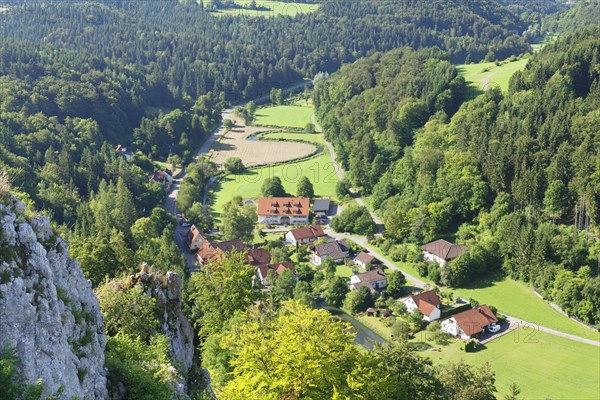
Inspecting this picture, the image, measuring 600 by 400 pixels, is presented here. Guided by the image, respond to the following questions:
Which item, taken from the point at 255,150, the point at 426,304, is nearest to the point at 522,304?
the point at 426,304

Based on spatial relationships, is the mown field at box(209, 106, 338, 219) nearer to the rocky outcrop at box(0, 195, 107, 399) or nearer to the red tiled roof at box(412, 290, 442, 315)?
the red tiled roof at box(412, 290, 442, 315)

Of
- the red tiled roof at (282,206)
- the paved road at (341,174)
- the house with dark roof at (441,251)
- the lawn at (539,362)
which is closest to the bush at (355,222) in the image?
the paved road at (341,174)

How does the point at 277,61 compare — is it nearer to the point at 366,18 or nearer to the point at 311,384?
the point at 366,18

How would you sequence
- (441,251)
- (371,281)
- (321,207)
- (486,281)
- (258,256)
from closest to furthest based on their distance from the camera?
(371,281) → (486,281) → (441,251) → (258,256) → (321,207)

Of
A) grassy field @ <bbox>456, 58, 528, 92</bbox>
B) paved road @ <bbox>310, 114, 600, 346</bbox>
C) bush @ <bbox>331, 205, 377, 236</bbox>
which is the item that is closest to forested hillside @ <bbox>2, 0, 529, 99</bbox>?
grassy field @ <bbox>456, 58, 528, 92</bbox>

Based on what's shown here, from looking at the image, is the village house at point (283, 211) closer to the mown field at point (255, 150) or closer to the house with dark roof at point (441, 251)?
the house with dark roof at point (441, 251)

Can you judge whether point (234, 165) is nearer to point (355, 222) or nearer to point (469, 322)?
point (355, 222)

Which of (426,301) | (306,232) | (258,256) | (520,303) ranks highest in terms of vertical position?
(426,301)

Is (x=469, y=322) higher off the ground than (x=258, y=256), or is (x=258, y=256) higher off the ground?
(x=469, y=322)

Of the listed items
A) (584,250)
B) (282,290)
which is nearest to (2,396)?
(282,290)
